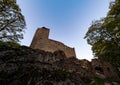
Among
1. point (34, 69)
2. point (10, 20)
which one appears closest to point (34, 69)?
point (34, 69)

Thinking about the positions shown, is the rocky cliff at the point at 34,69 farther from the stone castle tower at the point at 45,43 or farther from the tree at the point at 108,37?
the stone castle tower at the point at 45,43

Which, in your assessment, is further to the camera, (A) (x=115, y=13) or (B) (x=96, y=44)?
(B) (x=96, y=44)

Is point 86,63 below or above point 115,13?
below

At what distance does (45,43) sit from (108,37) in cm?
1210

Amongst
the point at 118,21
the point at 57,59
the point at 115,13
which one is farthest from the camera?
the point at 115,13

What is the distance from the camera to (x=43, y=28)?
28.1 m

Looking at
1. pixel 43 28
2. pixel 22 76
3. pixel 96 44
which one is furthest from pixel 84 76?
pixel 43 28

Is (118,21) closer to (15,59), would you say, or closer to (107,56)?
(107,56)

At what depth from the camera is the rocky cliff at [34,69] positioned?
8.87 meters

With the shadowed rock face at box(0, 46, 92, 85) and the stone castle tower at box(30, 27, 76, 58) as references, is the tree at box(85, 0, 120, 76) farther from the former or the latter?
the stone castle tower at box(30, 27, 76, 58)

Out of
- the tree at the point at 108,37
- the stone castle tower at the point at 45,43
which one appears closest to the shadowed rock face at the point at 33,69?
the tree at the point at 108,37

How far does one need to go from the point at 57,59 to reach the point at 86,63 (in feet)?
14.1

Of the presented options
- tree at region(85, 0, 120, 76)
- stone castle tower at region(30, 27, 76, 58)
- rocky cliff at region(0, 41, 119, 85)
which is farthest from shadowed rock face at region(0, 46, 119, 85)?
stone castle tower at region(30, 27, 76, 58)

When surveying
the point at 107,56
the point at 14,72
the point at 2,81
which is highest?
the point at 107,56
